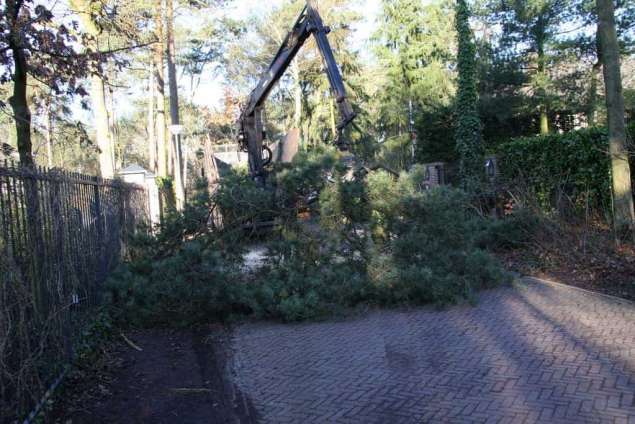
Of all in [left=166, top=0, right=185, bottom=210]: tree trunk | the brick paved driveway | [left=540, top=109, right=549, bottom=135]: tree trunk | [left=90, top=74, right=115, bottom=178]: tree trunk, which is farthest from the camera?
[left=540, top=109, right=549, bottom=135]: tree trunk

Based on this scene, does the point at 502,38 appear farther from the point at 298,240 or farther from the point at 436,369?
the point at 436,369

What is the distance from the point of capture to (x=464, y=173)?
21625 mm

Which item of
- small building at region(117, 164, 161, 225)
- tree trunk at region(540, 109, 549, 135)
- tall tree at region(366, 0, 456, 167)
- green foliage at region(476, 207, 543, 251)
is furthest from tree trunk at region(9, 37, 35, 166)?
tall tree at region(366, 0, 456, 167)

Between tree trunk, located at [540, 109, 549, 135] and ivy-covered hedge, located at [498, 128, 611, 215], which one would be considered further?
tree trunk, located at [540, 109, 549, 135]

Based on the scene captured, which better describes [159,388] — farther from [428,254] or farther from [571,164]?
[571,164]

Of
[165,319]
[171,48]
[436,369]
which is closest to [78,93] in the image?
[165,319]

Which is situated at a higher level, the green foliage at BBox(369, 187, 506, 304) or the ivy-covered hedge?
the ivy-covered hedge

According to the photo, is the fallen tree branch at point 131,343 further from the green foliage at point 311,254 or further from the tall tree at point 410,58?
the tall tree at point 410,58

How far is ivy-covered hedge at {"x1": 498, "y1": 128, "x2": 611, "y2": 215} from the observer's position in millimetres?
13117

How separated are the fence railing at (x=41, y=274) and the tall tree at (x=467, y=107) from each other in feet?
54.4

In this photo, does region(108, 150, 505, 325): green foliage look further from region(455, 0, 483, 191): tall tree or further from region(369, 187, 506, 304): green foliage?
region(455, 0, 483, 191): tall tree

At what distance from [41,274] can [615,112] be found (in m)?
10.3

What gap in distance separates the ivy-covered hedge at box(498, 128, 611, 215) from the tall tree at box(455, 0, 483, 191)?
4101 millimetres

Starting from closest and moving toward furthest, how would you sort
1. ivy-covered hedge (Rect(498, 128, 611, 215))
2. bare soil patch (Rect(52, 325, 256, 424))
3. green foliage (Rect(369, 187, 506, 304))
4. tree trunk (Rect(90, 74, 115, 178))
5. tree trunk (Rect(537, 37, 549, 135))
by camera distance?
bare soil patch (Rect(52, 325, 256, 424))
green foliage (Rect(369, 187, 506, 304))
ivy-covered hedge (Rect(498, 128, 611, 215))
tree trunk (Rect(90, 74, 115, 178))
tree trunk (Rect(537, 37, 549, 135))
